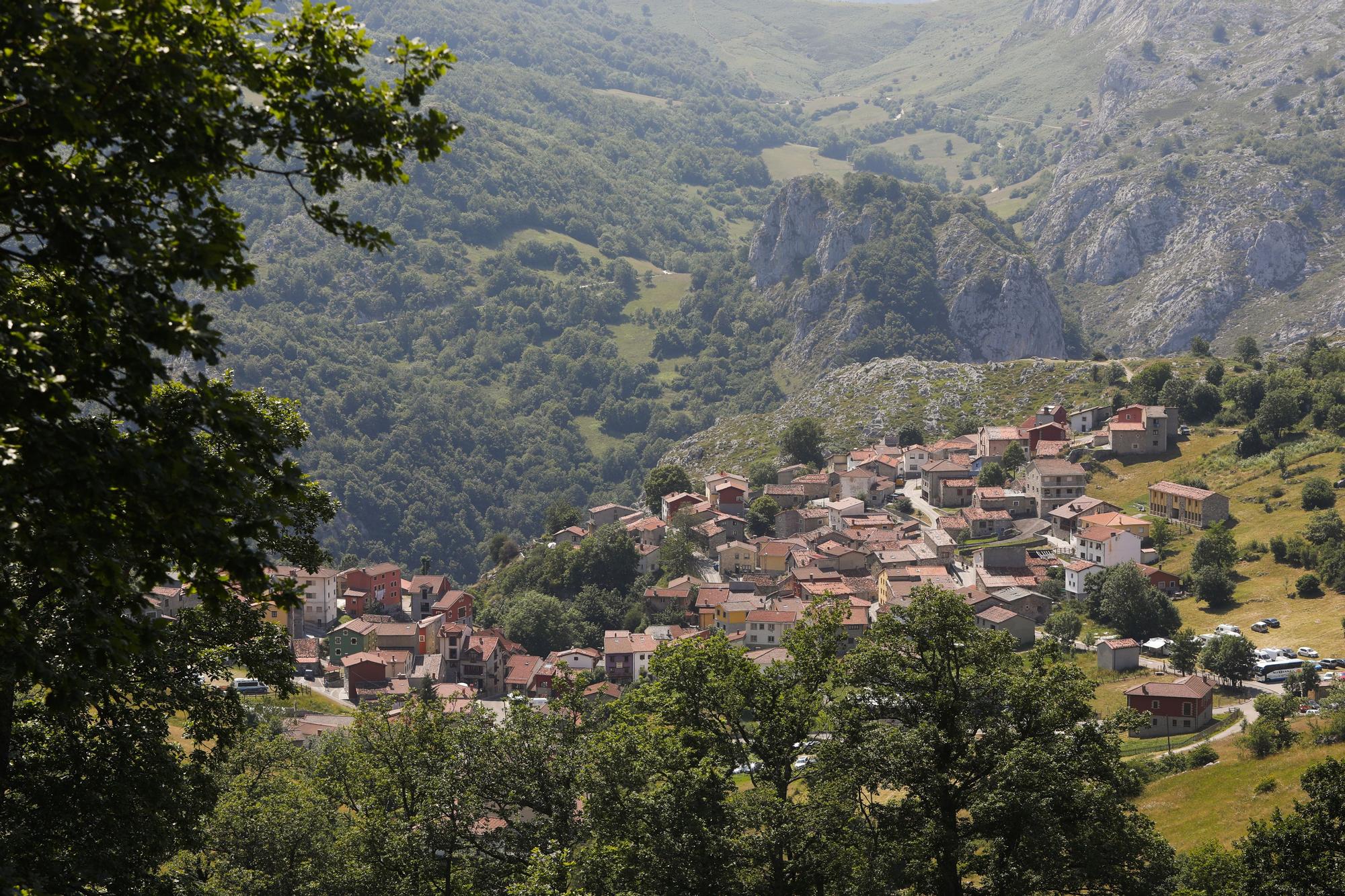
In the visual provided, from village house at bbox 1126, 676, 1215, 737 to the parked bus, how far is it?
456cm

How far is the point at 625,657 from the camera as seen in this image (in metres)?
72.8

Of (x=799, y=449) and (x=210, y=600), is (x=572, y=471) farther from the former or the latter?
(x=210, y=600)

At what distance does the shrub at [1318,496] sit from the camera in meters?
74.9

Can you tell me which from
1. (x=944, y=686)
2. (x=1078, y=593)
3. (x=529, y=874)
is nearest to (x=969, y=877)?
(x=944, y=686)

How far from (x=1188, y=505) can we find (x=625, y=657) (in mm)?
40117

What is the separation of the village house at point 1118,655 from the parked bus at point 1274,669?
6462mm

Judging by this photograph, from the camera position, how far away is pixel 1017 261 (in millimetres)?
197375

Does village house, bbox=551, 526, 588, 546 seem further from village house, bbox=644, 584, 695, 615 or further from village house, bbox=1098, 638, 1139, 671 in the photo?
village house, bbox=1098, 638, 1139, 671

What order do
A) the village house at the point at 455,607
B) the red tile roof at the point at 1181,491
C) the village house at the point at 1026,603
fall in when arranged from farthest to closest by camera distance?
the village house at the point at 455,607, the red tile roof at the point at 1181,491, the village house at the point at 1026,603

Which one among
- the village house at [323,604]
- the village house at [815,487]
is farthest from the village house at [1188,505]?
the village house at [323,604]

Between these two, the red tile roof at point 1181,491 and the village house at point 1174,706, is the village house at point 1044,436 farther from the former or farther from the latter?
the village house at point 1174,706

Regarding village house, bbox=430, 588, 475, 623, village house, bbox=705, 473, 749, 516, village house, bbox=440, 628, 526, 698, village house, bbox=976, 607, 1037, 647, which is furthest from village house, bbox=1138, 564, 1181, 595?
village house, bbox=430, 588, 475, 623

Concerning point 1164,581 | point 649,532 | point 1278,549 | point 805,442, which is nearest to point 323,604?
point 649,532

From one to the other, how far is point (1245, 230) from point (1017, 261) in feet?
127
